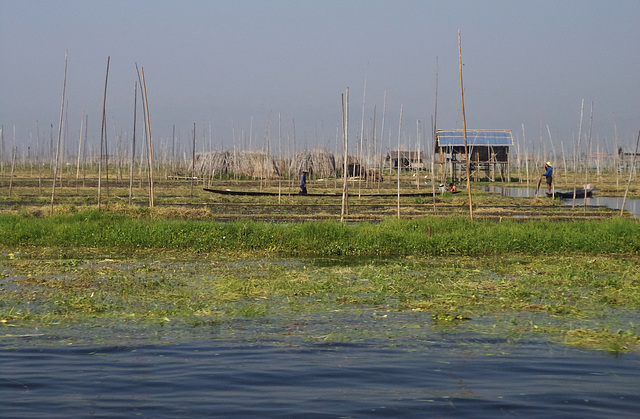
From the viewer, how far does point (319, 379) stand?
5.43 metres

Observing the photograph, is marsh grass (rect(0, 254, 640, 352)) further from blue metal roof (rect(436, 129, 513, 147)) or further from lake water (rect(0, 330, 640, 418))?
blue metal roof (rect(436, 129, 513, 147))

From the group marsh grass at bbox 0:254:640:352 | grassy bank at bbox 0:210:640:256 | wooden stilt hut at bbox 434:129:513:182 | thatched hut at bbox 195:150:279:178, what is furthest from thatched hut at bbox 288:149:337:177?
marsh grass at bbox 0:254:640:352

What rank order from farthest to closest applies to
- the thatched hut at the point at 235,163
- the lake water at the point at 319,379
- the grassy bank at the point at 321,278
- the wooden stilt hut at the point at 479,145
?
the thatched hut at the point at 235,163
the wooden stilt hut at the point at 479,145
the grassy bank at the point at 321,278
the lake water at the point at 319,379

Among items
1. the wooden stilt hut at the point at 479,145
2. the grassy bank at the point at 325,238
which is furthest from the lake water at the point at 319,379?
the wooden stilt hut at the point at 479,145

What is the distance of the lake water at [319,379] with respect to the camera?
4.78 m

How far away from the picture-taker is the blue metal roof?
41.3 metres

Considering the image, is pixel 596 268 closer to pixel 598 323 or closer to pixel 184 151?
pixel 598 323

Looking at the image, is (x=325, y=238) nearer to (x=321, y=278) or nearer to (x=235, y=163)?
(x=321, y=278)

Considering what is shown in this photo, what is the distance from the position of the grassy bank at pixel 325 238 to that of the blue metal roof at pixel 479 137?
89.5 ft

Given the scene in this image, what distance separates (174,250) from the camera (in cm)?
1313

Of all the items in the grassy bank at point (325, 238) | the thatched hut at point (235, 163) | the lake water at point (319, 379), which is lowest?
the lake water at point (319, 379)

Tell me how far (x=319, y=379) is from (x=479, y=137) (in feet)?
127

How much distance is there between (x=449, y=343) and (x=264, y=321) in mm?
1968

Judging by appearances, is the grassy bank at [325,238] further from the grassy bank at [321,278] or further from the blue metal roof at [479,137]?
the blue metal roof at [479,137]
